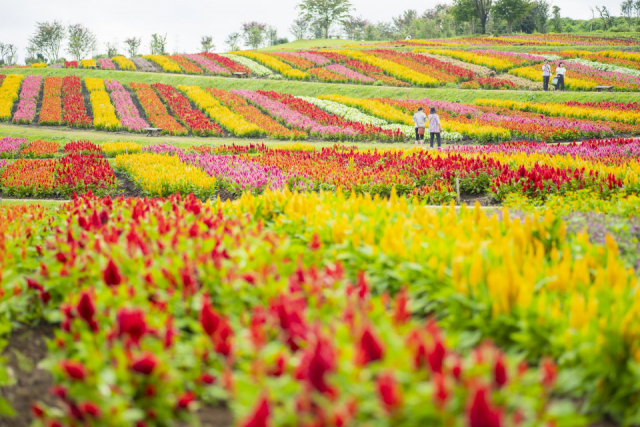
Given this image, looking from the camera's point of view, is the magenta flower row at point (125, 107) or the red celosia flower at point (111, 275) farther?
the magenta flower row at point (125, 107)

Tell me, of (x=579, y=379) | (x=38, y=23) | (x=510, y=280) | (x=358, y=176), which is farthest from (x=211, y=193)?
(x=38, y=23)

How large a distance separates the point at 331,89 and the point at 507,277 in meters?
26.8

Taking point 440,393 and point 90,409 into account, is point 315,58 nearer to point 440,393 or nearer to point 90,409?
point 90,409

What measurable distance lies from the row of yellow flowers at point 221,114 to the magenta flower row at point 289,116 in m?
1.75

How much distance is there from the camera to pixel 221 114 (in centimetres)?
2269

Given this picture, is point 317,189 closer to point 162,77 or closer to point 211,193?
point 211,193

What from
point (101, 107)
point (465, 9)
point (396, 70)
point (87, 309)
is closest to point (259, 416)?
point (87, 309)

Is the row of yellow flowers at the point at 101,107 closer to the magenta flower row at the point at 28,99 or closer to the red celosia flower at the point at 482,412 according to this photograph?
the magenta flower row at the point at 28,99

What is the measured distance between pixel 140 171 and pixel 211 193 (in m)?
2.23

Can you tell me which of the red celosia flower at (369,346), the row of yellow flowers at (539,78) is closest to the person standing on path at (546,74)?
the row of yellow flowers at (539,78)

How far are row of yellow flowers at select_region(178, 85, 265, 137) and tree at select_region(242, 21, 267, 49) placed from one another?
54.4 metres

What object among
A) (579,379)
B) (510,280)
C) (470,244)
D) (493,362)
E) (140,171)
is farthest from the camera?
(140,171)

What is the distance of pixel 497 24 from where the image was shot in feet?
221

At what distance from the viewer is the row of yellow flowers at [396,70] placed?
2851cm
